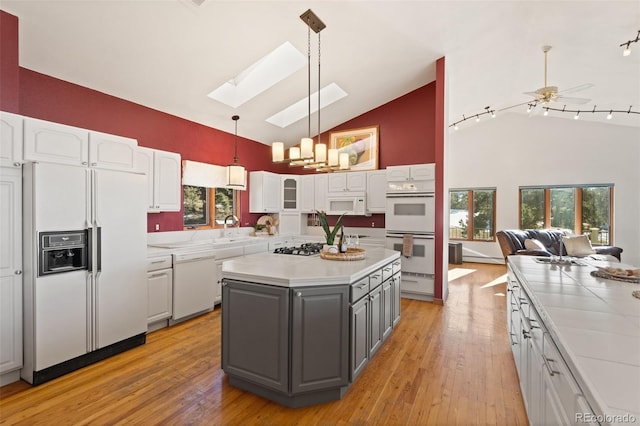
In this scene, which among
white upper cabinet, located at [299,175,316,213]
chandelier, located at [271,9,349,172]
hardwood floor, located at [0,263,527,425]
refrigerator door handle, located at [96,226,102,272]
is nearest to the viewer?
hardwood floor, located at [0,263,527,425]

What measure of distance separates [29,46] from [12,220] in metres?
1.67

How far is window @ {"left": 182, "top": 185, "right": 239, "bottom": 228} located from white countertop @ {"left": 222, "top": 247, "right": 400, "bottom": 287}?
2.22 meters

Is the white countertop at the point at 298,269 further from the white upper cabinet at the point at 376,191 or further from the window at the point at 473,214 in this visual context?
the window at the point at 473,214

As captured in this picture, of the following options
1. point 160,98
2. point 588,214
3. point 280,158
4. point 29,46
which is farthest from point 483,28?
point 588,214

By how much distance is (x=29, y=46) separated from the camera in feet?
9.25

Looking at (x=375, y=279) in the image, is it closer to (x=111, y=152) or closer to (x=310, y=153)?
(x=310, y=153)

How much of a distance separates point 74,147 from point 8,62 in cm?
84

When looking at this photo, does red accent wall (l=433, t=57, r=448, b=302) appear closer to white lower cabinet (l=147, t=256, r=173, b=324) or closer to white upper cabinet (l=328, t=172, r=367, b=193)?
white upper cabinet (l=328, t=172, r=367, b=193)

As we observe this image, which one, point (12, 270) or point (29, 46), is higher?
point (29, 46)

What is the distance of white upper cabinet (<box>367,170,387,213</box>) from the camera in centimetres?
543

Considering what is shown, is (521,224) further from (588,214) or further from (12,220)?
(12,220)

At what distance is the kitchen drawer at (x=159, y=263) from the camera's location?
336cm

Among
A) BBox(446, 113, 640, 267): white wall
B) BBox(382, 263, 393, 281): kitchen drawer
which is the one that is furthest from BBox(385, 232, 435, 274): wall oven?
BBox(446, 113, 640, 267): white wall

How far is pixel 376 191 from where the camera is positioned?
5.50 metres
